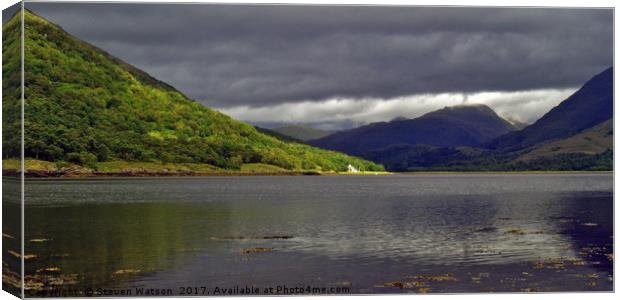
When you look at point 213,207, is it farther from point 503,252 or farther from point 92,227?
point 503,252

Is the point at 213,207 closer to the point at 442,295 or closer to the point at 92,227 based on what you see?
the point at 92,227

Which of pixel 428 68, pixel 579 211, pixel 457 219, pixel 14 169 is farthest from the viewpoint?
pixel 579 211

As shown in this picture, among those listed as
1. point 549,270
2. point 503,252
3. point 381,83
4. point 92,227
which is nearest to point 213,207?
point 92,227

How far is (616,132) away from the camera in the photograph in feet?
121

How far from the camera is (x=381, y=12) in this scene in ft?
131

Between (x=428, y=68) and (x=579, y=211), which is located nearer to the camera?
(x=428, y=68)

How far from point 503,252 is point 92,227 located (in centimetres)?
3595

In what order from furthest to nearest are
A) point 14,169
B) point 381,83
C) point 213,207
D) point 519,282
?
point 213,207
point 381,83
point 519,282
point 14,169

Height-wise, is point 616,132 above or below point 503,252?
above

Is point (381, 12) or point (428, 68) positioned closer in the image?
point (381, 12)

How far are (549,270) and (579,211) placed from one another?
163ft

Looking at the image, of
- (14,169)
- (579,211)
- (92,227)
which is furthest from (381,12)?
(579,211)

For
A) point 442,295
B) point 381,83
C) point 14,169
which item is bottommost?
point 442,295

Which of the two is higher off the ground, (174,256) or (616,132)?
(616,132)
